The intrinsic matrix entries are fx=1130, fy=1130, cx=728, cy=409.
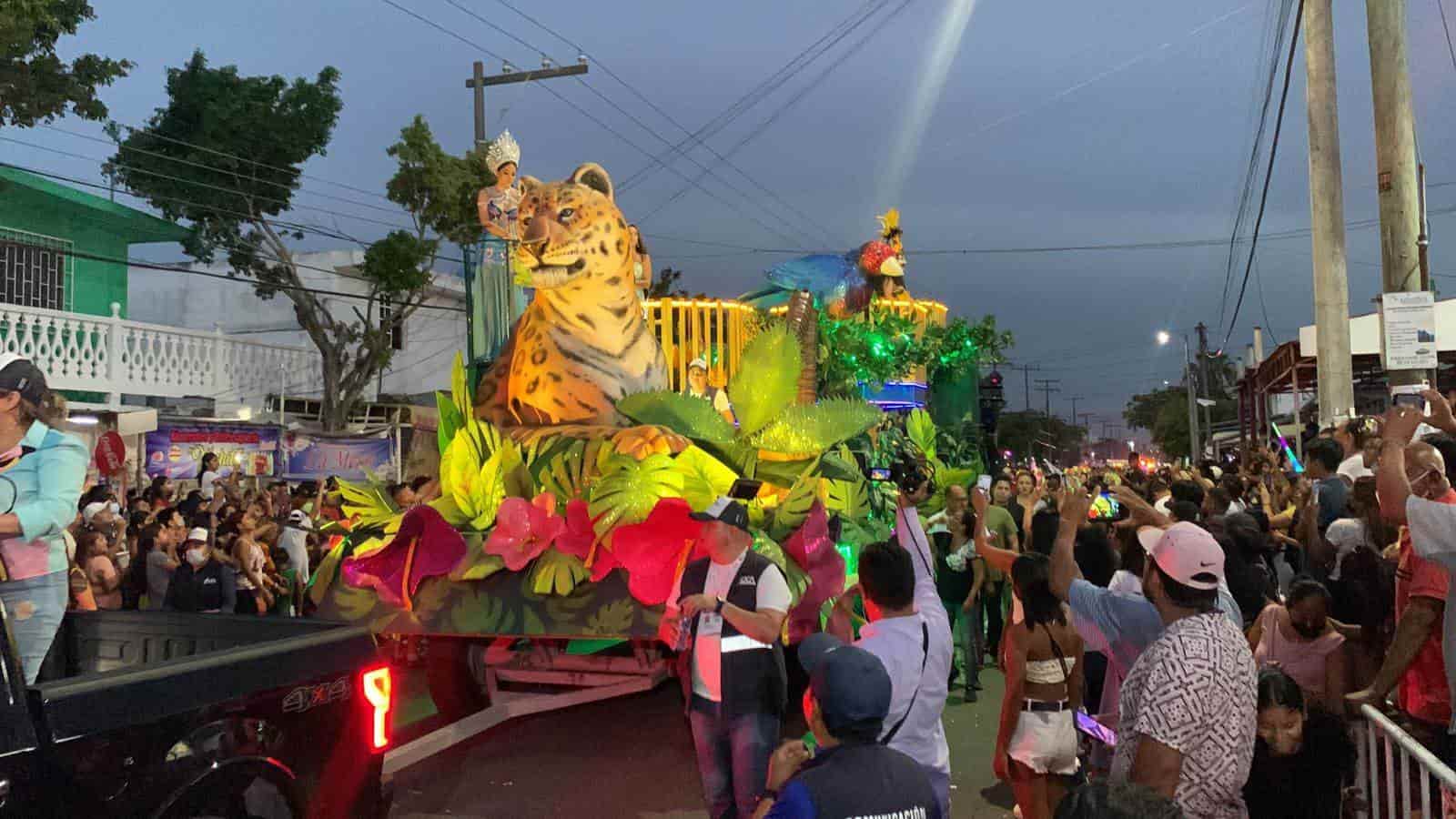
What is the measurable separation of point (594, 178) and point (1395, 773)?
19.1ft

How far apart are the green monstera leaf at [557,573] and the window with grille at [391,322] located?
14955 millimetres

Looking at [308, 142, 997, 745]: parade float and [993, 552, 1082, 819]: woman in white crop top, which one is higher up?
[308, 142, 997, 745]: parade float

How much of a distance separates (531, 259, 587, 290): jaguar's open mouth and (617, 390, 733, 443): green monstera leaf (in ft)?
4.36

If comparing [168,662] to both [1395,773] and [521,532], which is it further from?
[1395,773]

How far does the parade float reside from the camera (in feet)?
19.0

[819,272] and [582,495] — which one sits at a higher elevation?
[819,272]

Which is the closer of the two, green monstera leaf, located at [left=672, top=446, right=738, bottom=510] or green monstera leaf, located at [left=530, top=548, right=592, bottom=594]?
green monstera leaf, located at [left=530, top=548, right=592, bottom=594]

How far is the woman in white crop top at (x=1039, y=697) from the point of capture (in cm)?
437

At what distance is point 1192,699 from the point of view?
9.43 feet

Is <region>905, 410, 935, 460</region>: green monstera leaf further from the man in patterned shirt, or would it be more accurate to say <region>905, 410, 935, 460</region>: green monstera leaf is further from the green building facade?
the green building facade

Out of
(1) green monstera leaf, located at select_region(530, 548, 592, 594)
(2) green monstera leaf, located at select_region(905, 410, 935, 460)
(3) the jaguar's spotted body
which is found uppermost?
(3) the jaguar's spotted body

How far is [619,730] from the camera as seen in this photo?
7.54 meters

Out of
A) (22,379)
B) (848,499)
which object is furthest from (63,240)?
(22,379)

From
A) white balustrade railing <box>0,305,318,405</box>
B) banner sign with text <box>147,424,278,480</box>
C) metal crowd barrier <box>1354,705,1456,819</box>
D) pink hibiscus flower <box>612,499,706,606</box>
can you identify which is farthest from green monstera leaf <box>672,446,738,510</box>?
banner sign with text <box>147,424,278,480</box>
